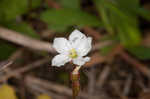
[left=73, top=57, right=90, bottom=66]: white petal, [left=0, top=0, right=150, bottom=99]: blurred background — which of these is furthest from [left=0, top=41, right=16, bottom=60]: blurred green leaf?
[left=73, top=57, right=90, bottom=66]: white petal

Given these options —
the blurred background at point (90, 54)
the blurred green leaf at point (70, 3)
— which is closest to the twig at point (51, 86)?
the blurred background at point (90, 54)

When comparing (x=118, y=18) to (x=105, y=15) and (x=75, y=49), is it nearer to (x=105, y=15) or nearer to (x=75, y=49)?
(x=105, y=15)

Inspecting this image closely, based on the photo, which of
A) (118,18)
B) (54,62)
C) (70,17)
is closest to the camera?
(54,62)

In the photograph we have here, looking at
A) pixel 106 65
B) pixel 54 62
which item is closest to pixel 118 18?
pixel 106 65

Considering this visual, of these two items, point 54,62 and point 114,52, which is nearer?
point 54,62

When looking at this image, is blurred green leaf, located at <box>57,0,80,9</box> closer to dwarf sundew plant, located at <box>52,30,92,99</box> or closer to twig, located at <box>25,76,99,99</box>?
twig, located at <box>25,76,99,99</box>

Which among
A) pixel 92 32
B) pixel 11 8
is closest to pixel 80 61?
pixel 92 32

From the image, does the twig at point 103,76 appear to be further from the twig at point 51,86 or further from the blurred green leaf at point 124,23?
the blurred green leaf at point 124,23
